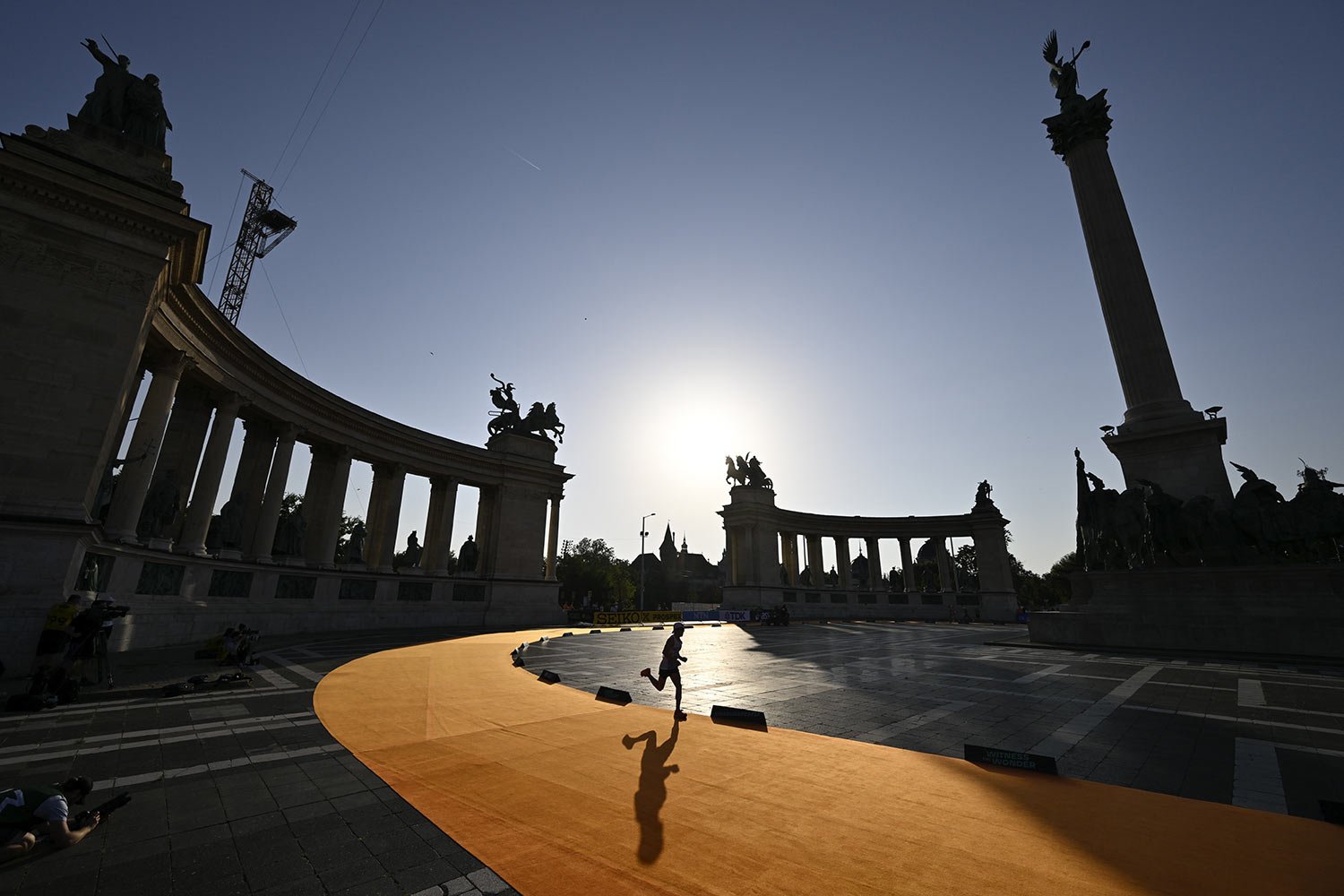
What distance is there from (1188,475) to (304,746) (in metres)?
30.6

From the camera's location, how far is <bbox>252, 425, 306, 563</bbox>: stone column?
88.3 feet

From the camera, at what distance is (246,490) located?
2884 cm

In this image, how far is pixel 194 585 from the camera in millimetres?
21594

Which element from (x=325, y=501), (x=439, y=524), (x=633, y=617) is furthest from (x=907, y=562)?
(x=325, y=501)

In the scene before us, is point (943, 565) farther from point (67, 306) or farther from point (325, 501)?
point (67, 306)

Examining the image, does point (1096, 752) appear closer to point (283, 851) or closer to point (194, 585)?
point (283, 851)

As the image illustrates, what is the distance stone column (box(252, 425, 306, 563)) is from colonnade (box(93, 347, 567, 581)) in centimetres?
5

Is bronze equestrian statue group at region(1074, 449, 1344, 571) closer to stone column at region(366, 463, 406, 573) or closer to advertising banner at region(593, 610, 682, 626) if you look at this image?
advertising banner at region(593, 610, 682, 626)

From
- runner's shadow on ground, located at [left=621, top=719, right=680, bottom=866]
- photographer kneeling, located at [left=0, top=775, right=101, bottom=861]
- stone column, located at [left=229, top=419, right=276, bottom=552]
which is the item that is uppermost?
stone column, located at [left=229, top=419, right=276, bottom=552]

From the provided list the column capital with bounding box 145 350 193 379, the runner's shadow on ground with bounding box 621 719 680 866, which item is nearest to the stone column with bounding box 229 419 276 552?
the column capital with bounding box 145 350 193 379

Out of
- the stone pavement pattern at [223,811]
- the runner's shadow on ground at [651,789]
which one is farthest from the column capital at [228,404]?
the runner's shadow on ground at [651,789]

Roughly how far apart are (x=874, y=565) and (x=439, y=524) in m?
49.1

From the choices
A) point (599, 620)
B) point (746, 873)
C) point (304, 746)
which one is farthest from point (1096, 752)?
point (599, 620)

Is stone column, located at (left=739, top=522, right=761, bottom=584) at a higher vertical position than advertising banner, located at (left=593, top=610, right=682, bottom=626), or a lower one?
higher
